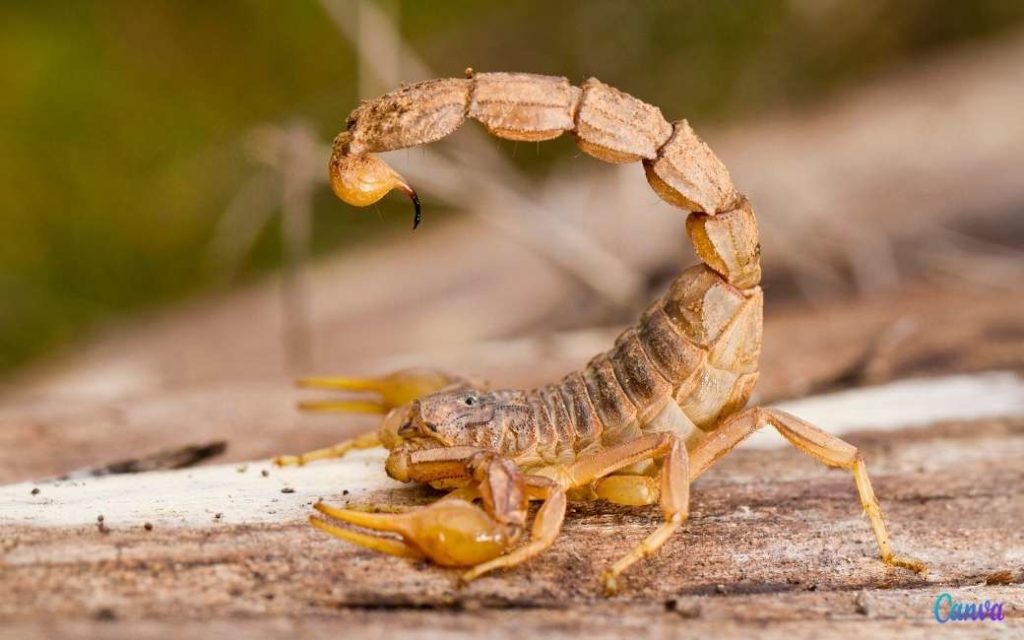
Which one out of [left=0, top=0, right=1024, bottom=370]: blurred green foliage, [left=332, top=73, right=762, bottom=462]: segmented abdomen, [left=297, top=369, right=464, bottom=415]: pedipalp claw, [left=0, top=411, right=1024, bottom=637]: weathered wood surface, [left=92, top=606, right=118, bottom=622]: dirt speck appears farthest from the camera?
[left=0, top=0, right=1024, bottom=370]: blurred green foliage

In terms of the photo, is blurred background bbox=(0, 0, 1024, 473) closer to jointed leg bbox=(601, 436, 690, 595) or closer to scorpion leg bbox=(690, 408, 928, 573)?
scorpion leg bbox=(690, 408, 928, 573)

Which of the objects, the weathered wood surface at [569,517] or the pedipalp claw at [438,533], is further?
the pedipalp claw at [438,533]

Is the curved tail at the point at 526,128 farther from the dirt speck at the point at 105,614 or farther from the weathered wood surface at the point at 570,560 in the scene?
the dirt speck at the point at 105,614

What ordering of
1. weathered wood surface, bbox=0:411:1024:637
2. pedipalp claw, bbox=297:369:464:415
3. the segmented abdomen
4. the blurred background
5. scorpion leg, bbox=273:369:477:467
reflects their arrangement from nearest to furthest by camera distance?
1. weathered wood surface, bbox=0:411:1024:637
2. the segmented abdomen
3. scorpion leg, bbox=273:369:477:467
4. pedipalp claw, bbox=297:369:464:415
5. the blurred background

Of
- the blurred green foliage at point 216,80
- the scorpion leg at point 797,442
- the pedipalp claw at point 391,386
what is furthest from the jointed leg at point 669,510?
the blurred green foliage at point 216,80

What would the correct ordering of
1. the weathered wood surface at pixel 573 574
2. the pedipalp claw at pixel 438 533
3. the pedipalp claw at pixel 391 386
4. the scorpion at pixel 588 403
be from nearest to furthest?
the weathered wood surface at pixel 573 574
the pedipalp claw at pixel 438 533
the scorpion at pixel 588 403
the pedipalp claw at pixel 391 386

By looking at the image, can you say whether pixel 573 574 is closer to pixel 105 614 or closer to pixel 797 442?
pixel 797 442

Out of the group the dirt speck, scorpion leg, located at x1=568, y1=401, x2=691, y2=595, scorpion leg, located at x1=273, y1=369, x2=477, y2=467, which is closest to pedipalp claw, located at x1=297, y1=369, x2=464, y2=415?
scorpion leg, located at x1=273, y1=369, x2=477, y2=467
